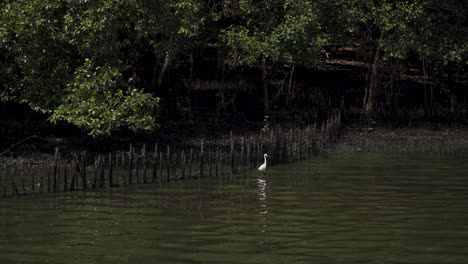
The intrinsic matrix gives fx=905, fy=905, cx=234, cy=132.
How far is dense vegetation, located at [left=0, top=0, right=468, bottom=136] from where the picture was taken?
1044 inches

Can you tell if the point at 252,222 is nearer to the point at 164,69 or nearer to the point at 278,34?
the point at 278,34

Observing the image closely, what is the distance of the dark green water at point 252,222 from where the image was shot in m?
13.7

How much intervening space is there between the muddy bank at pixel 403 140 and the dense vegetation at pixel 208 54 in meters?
2.84

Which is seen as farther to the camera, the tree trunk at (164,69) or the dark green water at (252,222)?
the tree trunk at (164,69)

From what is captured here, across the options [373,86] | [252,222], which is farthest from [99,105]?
[373,86]

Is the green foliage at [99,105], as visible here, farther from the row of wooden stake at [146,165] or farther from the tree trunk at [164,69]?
the tree trunk at [164,69]

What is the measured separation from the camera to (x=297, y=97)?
4253cm

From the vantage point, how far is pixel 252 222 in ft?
54.8

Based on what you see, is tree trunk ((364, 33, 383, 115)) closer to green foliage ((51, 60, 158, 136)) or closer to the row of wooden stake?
the row of wooden stake

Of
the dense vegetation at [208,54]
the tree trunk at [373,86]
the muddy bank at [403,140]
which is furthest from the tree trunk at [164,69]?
the tree trunk at [373,86]

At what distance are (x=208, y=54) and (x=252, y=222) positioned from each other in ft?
96.8

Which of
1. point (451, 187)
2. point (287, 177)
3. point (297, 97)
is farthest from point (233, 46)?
point (451, 187)

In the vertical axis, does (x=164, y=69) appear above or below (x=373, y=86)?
above

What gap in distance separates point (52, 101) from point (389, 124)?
674 inches
